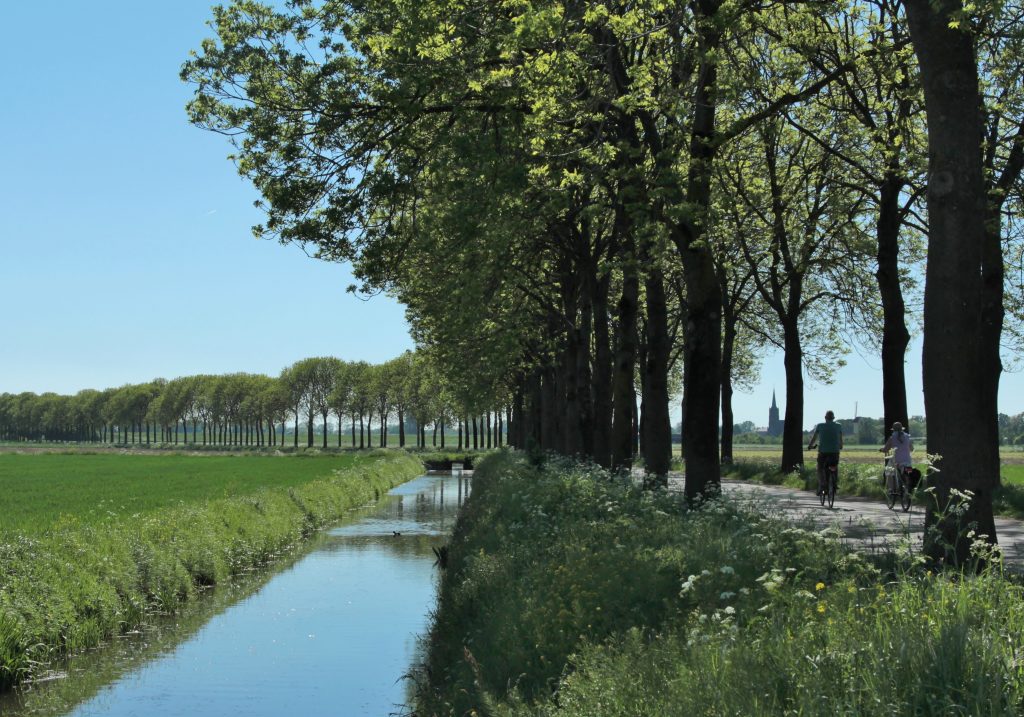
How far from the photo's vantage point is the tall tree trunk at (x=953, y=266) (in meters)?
8.56

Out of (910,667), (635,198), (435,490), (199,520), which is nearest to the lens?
(910,667)

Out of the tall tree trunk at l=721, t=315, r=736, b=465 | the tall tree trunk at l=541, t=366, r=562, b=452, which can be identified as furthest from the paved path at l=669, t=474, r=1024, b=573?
the tall tree trunk at l=541, t=366, r=562, b=452

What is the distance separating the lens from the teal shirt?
22.5 m

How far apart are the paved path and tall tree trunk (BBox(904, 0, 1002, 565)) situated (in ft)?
2.42

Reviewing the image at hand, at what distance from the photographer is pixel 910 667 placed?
4609mm

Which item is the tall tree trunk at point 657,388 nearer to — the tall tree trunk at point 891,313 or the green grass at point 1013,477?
the tall tree trunk at point 891,313

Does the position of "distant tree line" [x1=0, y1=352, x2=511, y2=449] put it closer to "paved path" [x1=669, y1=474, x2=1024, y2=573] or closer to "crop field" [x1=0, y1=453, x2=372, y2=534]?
"crop field" [x1=0, y1=453, x2=372, y2=534]

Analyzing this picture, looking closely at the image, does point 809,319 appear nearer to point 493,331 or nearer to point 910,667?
point 493,331

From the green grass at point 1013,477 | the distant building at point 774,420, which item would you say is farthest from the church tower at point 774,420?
the green grass at point 1013,477

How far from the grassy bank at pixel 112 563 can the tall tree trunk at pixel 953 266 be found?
1227 centimetres

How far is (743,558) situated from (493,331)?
2751cm

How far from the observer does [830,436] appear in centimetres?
2253

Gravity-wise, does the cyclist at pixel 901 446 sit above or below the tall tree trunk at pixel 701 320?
below

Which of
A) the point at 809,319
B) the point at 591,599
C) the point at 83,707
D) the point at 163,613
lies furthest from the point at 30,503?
the point at 809,319
